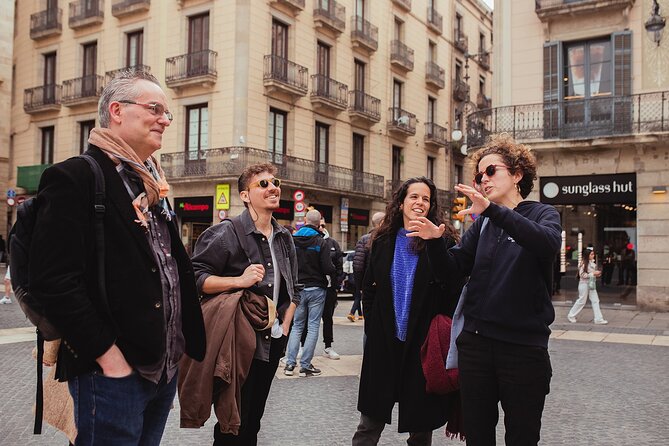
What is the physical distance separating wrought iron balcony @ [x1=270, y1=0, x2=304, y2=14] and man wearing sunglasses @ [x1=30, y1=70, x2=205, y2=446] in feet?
80.3

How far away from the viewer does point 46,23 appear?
97.6 feet

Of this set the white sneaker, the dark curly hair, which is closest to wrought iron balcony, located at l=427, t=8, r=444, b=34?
the white sneaker

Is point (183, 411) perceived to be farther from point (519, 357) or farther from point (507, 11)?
point (507, 11)

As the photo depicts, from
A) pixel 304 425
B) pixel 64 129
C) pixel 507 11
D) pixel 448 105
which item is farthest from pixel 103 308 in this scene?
pixel 448 105

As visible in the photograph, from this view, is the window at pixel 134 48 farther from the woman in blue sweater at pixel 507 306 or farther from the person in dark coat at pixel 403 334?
the woman in blue sweater at pixel 507 306

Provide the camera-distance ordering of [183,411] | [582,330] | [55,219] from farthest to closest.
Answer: [582,330] → [183,411] → [55,219]

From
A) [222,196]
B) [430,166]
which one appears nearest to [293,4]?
[222,196]

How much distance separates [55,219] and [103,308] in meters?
0.36

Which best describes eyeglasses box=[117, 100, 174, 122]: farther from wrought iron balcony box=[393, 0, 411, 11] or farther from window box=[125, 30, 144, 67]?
wrought iron balcony box=[393, 0, 411, 11]

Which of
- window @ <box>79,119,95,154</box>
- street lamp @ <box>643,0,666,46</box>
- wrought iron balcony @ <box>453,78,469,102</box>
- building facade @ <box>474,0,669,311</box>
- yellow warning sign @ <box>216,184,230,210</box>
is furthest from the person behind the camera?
wrought iron balcony @ <box>453,78,469,102</box>

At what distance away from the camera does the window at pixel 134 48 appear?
88.3ft

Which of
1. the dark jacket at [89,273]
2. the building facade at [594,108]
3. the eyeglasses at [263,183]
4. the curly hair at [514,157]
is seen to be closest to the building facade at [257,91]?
the building facade at [594,108]

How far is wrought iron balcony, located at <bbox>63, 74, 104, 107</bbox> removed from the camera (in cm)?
2767

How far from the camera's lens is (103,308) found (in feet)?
7.03
